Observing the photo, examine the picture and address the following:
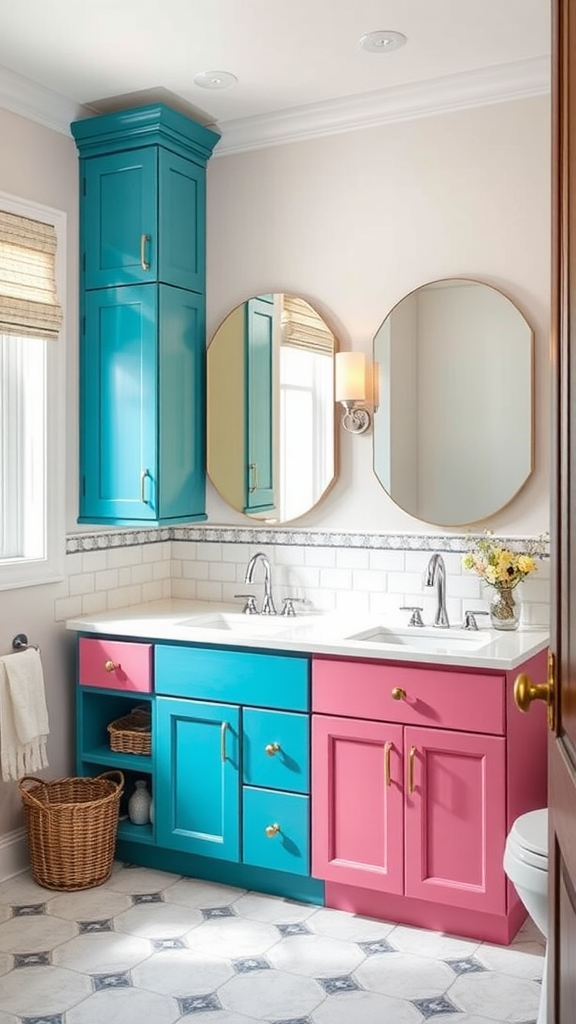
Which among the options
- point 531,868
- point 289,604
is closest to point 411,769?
point 531,868

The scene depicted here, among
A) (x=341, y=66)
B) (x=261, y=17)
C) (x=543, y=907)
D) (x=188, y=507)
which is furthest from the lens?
(x=188, y=507)

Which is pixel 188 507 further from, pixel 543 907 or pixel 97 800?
pixel 543 907

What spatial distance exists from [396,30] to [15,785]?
2.83 meters

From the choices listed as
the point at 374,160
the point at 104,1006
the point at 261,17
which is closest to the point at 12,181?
the point at 261,17

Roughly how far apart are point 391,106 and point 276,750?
7.56 ft

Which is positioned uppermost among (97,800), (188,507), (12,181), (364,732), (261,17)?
(261,17)

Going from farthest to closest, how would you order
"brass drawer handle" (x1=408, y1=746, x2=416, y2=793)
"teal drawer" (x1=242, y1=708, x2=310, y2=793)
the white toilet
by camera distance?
"teal drawer" (x1=242, y1=708, x2=310, y2=793) → "brass drawer handle" (x1=408, y1=746, x2=416, y2=793) → the white toilet

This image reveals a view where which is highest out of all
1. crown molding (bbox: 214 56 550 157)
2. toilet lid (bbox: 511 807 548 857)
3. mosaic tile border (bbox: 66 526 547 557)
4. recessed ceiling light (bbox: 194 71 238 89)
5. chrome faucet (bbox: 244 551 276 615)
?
recessed ceiling light (bbox: 194 71 238 89)

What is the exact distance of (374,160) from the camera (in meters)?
3.72

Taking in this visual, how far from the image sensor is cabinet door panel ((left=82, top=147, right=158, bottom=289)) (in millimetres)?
3748

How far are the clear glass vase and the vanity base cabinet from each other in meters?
0.18

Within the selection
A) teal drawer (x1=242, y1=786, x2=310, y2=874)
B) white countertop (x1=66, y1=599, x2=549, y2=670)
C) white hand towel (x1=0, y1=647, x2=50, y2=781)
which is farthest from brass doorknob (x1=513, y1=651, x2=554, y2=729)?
white hand towel (x1=0, y1=647, x2=50, y2=781)

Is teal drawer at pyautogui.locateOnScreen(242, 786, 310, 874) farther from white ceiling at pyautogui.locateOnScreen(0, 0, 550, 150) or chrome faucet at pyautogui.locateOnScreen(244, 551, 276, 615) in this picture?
white ceiling at pyautogui.locateOnScreen(0, 0, 550, 150)

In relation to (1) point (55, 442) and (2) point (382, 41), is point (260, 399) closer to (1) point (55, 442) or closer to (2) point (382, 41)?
(1) point (55, 442)
